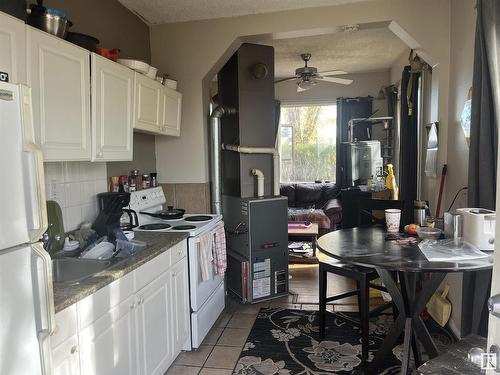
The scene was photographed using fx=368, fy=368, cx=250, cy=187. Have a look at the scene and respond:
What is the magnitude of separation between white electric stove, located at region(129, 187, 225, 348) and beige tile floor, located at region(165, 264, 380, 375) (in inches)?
3.6

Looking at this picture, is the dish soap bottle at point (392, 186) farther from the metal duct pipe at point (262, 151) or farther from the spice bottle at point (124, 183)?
the spice bottle at point (124, 183)

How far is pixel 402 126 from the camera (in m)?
4.30

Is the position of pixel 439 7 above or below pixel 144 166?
above

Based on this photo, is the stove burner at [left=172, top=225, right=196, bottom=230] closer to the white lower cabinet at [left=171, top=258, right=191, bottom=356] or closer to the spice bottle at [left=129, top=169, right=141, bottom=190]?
the white lower cabinet at [left=171, top=258, right=191, bottom=356]

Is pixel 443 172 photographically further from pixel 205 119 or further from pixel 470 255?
pixel 205 119

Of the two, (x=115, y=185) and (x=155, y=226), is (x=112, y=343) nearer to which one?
(x=155, y=226)

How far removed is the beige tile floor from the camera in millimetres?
2393

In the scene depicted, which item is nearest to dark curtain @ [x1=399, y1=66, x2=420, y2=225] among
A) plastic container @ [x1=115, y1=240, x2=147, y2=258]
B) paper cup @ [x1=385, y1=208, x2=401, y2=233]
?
paper cup @ [x1=385, y1=208, x2=401, y2=233]

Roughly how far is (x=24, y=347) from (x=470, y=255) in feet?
6.01

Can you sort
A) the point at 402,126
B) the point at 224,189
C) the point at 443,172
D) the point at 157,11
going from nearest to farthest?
the point at 443,172 → the point at 157,11 → the point at 224,189 → the point at 402,126

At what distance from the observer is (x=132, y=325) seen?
1.83m

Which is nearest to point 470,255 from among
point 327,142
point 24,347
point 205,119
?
point 24,347

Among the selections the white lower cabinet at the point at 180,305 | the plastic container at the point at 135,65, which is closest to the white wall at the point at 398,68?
the plastic container at the point at 135,65

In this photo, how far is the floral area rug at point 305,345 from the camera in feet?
7.68
